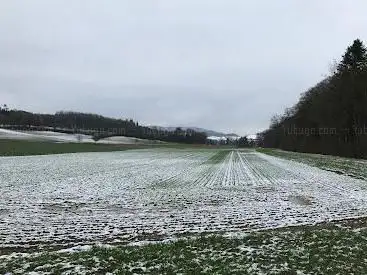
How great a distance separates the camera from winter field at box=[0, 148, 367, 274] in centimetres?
845

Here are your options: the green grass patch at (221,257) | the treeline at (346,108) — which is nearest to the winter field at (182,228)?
the green grass patch at (221,257)

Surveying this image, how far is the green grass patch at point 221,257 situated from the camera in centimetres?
804

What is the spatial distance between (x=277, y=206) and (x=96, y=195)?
732 cm

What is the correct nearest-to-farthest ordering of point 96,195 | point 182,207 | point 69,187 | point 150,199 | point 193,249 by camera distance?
point 193,249
point 182,207
point 150,199
point 96,195
point 69,187

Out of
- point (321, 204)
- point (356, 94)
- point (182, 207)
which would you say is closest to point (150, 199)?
point (182, 207)

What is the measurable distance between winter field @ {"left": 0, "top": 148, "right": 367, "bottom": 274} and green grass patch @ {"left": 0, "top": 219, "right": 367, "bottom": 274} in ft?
0.06

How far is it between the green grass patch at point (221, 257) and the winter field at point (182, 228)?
0.02 metres

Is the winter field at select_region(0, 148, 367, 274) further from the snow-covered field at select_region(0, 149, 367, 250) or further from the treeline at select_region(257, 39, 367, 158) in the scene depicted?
the treeline at select_region(257, 39, 367, 158)

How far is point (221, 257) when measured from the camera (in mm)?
8852

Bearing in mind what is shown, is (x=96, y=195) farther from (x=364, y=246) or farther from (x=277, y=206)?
(x=364, y=246)

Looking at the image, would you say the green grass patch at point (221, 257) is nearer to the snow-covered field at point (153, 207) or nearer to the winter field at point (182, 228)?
the winter field at point (182, 228)

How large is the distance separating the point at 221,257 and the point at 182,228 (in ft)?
12.4

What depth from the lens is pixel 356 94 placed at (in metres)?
64.1

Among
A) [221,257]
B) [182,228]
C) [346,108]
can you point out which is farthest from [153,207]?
[346,108]
